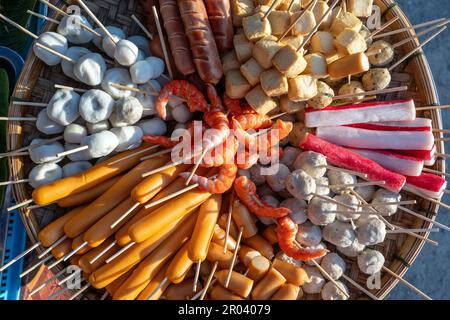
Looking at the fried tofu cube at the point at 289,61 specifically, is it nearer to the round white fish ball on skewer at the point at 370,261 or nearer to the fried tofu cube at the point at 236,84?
the fried tofu cube at the point at 236,84

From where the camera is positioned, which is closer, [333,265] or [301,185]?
[301,185]

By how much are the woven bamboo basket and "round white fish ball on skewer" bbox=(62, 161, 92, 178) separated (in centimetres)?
30

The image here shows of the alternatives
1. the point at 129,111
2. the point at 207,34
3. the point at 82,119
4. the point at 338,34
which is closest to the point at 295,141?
the point at 338,34

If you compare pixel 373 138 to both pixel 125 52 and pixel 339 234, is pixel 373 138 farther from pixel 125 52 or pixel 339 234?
pixel 125 52

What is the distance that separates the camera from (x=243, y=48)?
2664mm

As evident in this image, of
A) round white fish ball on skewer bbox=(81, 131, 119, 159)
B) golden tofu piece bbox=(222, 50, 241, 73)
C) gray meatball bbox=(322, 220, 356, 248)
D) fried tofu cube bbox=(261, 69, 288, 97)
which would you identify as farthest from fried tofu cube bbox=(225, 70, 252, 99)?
gray meatball bbox=(322, 220, 356, 248)

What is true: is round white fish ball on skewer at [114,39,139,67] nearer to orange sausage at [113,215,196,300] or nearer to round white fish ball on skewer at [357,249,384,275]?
orange sausage at [113,215,196,300]

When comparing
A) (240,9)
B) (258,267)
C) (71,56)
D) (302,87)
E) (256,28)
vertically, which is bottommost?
(258,267)

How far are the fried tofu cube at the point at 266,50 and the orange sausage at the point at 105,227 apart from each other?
119 cm

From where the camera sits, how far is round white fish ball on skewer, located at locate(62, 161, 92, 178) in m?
2.76

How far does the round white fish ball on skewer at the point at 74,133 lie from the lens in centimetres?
269

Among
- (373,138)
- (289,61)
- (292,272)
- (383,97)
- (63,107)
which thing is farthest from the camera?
(383,97)

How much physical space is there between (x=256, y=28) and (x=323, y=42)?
1.46 ft

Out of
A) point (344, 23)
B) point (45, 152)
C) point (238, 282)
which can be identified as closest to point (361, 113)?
point (344, 23)
